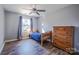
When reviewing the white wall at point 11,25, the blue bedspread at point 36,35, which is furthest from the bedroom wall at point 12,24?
the blue bedspread at point 36,35

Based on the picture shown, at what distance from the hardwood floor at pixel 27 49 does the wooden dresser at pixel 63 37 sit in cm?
9

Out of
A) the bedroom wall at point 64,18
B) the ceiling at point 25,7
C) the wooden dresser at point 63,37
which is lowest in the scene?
the wooden dresser at point 63,37

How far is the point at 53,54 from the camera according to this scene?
153 cm

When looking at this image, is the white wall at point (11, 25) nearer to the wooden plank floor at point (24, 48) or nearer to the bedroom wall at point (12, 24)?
the bedroom wall at point (12, 24)

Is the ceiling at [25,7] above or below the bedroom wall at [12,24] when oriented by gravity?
above

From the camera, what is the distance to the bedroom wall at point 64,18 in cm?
A: 150

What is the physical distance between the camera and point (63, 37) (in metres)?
1.58

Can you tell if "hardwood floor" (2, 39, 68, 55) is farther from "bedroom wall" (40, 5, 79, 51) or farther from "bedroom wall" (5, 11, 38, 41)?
"bedroom wall" (40, 5, 79, 51)

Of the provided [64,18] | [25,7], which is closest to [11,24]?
[25,7]

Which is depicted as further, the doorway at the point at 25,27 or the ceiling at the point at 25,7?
the doorway at the point at 25,27

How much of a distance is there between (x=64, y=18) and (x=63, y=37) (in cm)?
30

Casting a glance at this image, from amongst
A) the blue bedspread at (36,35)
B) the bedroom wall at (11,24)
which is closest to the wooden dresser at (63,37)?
the blue bedspread at (36,35)

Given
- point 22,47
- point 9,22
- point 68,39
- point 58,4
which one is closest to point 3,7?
point 9,22
